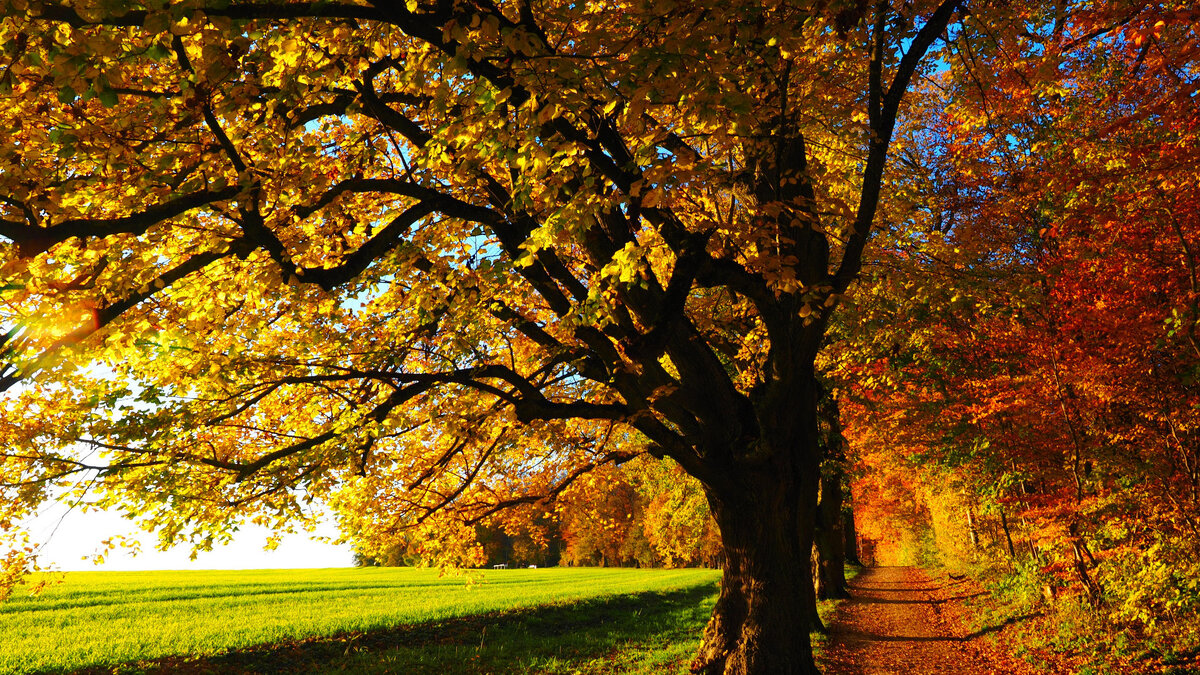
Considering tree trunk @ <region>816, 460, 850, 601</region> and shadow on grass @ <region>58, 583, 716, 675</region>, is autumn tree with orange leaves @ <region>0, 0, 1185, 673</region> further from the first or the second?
tree trunk @ <region>816, 460, 850, 601</region>

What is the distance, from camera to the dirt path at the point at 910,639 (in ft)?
36.6

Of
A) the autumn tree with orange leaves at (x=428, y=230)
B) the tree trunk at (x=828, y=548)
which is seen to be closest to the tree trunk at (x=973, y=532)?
the tree trunk at (x=828, y=548)

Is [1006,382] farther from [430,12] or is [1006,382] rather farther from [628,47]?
[430,12]

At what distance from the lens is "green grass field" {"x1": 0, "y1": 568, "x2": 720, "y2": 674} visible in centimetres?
1443

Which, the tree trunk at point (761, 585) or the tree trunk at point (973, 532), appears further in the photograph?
the tree trunk at point (973, 532)

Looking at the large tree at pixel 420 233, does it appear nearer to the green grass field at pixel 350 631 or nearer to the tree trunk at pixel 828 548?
the green grass field at pixel 350 631

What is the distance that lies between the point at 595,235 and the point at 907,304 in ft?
26.4

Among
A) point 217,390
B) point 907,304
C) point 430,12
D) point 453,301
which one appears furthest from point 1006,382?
point 217,390

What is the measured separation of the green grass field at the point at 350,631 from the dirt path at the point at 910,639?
3317mm

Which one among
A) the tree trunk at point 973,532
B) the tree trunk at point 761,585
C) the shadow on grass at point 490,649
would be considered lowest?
the shadow on grass at point 490,649

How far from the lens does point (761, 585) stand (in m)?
8.20

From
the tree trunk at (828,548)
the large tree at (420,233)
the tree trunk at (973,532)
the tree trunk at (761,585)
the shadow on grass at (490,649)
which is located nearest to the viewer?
the large tree at (420,233)

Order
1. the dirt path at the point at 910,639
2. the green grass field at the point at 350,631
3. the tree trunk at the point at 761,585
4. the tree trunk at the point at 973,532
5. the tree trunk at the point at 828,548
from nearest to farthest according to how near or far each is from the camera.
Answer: the tree trunk at the point at 761,585, the dirt path at the point at 910,639, the green grass field at the point at 350,631, the tree trunk at the point at 828,548, the tree trunk at the point at 973,532

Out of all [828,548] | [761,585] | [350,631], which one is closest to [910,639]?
[828,548]
